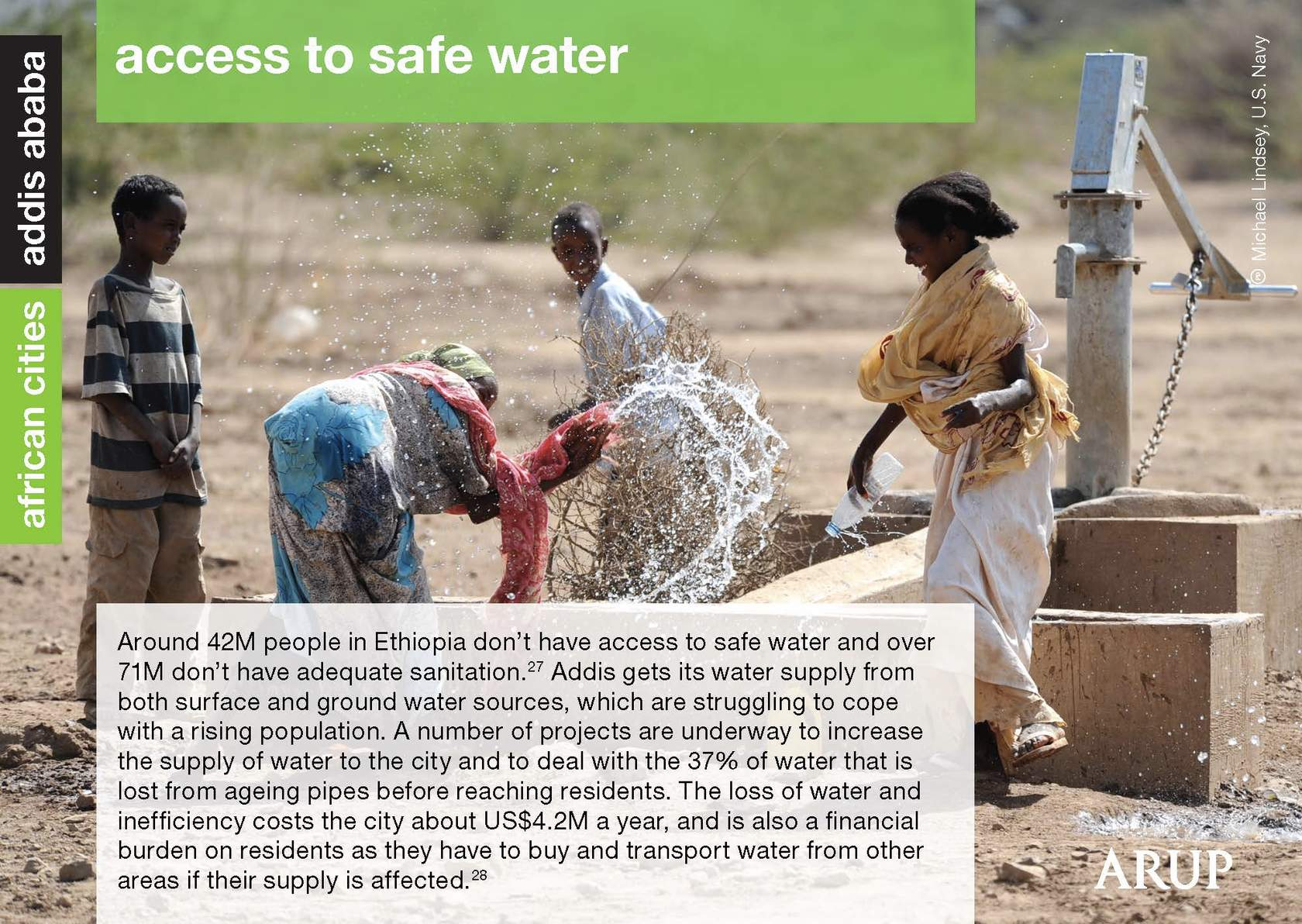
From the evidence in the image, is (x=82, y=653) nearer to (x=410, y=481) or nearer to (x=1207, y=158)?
(x=410, y=481)

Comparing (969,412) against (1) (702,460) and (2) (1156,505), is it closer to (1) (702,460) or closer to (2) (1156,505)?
(1) (702,460)

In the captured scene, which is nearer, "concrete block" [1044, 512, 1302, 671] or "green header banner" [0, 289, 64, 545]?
"concrete block" [1044, 512, 1302, 671]

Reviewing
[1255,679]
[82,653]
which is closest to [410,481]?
[82,653]

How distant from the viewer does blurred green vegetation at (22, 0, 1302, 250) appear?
17.3 metres

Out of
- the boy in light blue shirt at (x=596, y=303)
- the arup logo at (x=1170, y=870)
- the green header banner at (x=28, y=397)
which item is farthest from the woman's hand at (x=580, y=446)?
the green header banner at (x=28, y=397)

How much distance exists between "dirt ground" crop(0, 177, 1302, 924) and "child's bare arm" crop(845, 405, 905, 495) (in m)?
0.43

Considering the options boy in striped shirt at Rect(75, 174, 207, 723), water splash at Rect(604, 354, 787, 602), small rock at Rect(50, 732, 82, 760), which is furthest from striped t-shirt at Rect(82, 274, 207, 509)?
water splash at Rect(604, 354, 787, 602)

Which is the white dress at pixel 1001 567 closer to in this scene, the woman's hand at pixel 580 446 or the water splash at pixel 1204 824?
the water splash at pixel 1204 824

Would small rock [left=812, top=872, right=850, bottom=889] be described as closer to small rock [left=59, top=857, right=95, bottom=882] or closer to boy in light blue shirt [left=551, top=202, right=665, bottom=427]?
small rock [left=59, top=857, right=95, bottom=882]

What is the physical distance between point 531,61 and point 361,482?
3.31m

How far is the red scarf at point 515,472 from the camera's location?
4.91m

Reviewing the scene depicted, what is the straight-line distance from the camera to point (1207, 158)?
28.3 m

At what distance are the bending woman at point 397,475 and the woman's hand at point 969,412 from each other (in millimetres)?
1227

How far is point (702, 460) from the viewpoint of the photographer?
556 centimetres
